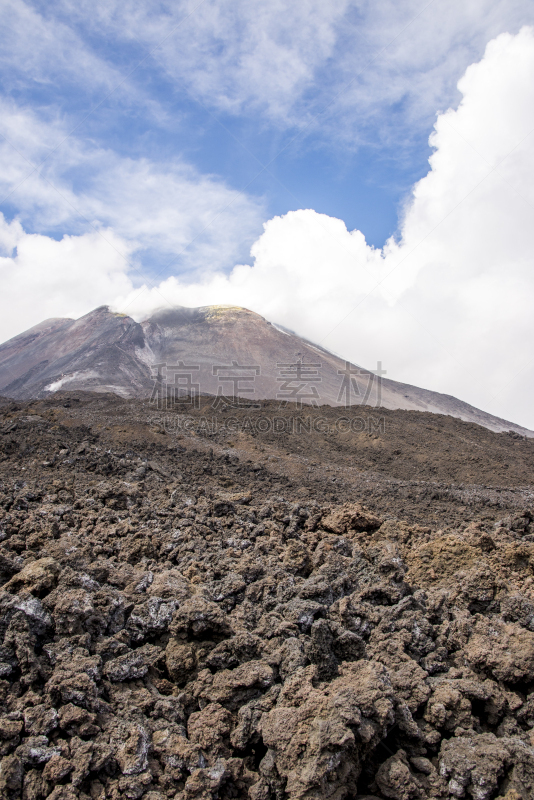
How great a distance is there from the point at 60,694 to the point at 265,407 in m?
21.5

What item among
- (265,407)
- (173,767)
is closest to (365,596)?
(173,767)

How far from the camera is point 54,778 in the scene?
251cm

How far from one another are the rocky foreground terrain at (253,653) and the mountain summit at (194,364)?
3723 centimetres

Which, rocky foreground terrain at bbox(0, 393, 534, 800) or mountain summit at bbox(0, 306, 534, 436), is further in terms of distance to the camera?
mountain summit at bbox(0, 306, 534, 436)

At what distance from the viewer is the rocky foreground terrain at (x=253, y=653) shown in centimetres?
267

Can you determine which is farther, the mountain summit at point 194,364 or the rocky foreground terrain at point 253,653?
the mountain summit at point 194,364

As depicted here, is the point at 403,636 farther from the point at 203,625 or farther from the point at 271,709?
the point at 203,625

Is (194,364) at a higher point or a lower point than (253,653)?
higher

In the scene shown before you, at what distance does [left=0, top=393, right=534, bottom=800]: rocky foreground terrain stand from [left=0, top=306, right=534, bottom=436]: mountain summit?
37.2 m

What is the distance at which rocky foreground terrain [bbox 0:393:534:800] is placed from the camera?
8.77 ft

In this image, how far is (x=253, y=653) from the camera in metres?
3.55

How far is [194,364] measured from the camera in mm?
57219

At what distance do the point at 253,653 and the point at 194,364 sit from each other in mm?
54870

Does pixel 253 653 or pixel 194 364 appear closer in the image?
pixel 253 653
